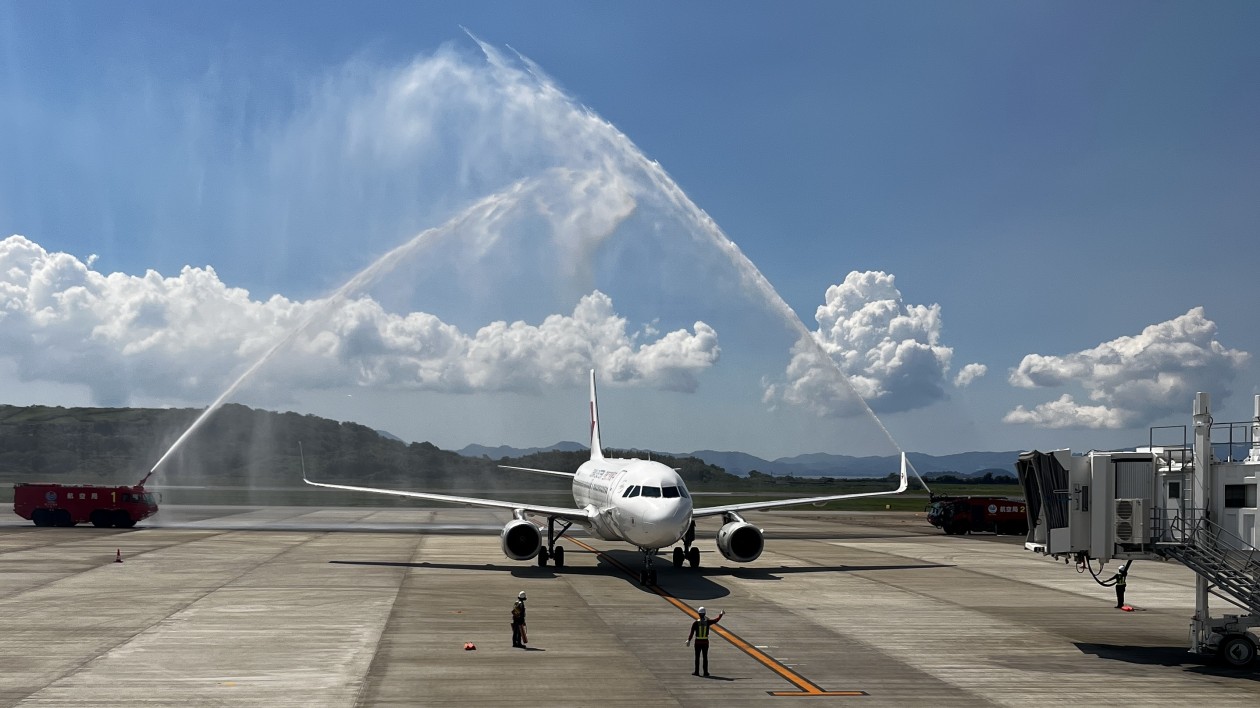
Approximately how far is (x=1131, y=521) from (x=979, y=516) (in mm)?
48714

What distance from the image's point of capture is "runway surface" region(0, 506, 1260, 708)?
19.8 m

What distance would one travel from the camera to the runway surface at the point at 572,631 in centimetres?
1983

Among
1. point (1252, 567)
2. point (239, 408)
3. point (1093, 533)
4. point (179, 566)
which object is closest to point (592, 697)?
point (1093, 533)

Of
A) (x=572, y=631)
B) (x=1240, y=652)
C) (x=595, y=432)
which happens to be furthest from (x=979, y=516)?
(x=572, y=631)

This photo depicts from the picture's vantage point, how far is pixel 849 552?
53.2m

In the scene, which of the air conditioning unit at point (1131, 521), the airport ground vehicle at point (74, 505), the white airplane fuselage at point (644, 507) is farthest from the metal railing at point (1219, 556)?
the airport ground vehicle at point (74, 505)

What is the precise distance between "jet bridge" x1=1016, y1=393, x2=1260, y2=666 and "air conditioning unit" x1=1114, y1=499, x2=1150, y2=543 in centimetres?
2

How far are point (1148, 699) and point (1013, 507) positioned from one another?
55.7 metres

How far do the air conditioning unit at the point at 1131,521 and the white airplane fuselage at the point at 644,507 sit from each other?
46.6 ft

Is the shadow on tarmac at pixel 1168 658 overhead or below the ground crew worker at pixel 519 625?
below

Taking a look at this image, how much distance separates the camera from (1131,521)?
24312 mm

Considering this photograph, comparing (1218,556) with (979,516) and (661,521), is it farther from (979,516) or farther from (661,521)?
(979,516)

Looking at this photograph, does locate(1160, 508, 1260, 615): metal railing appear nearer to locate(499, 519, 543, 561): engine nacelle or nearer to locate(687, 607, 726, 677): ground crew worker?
locate(687, 607, 726, 677): ground crew worker

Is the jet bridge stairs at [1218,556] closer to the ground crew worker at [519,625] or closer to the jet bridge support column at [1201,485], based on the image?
the jet bridge support column at [1201,485]
